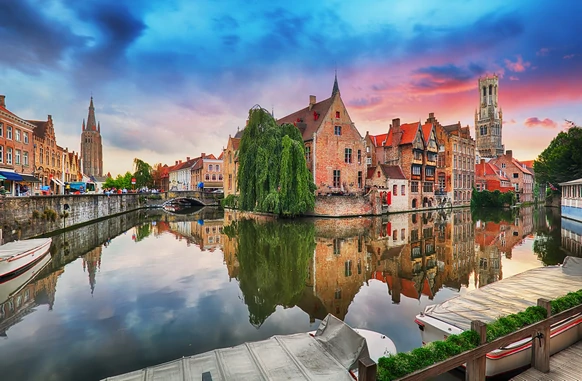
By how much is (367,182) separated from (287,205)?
16.0 metres

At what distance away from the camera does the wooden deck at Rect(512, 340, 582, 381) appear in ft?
15.3

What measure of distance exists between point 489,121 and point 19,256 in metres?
107

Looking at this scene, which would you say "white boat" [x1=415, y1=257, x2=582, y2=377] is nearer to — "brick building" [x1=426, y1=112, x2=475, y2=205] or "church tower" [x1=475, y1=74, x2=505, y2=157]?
"brick building" [x1=426, y1=112, x2=475, y2=205]

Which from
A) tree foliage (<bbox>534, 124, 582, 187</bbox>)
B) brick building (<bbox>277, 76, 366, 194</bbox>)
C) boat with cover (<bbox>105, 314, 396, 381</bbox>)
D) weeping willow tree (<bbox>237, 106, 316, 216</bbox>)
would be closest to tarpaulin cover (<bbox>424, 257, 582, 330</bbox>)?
boat with cover (<bbox>105, 314, 396, 381</bbox>)

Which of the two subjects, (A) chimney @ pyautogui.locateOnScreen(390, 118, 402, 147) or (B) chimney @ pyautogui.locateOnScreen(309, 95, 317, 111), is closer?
(B) chimney @ pyautogui.locateOnScreen(309, 95, 317, 111)

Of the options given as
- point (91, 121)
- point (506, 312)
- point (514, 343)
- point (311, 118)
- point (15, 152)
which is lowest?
point (514, 343)

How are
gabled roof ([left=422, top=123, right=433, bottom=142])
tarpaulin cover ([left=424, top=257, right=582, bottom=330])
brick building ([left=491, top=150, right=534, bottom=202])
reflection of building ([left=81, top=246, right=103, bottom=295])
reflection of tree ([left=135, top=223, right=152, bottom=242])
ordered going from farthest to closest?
1. brick building ([left=491, top=150, right=534, bottom=202])
2. gabled roof ([left=422, top=123, right=433, bottom=142])
3. reflection of tree ([left=135, top=223, right=152, bottom=242])
4. reflection of building ([left=81, top=246, right=103, bottom=295])
5. tarpaulin cover ([left=424, top=257, right=582, bottom=330])

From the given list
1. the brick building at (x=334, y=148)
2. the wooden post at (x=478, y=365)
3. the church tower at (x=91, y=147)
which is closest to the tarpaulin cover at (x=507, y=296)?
the wooden post at (x=478, y=365)

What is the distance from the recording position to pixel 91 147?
100188 mm

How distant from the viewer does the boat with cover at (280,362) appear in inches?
157

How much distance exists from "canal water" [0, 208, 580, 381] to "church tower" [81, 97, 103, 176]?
9548cm

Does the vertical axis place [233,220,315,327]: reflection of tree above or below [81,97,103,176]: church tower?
below

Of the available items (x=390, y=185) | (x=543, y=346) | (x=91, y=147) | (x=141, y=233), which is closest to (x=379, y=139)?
(x=390, y=185)

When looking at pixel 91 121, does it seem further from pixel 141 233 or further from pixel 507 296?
pixel 507 296
